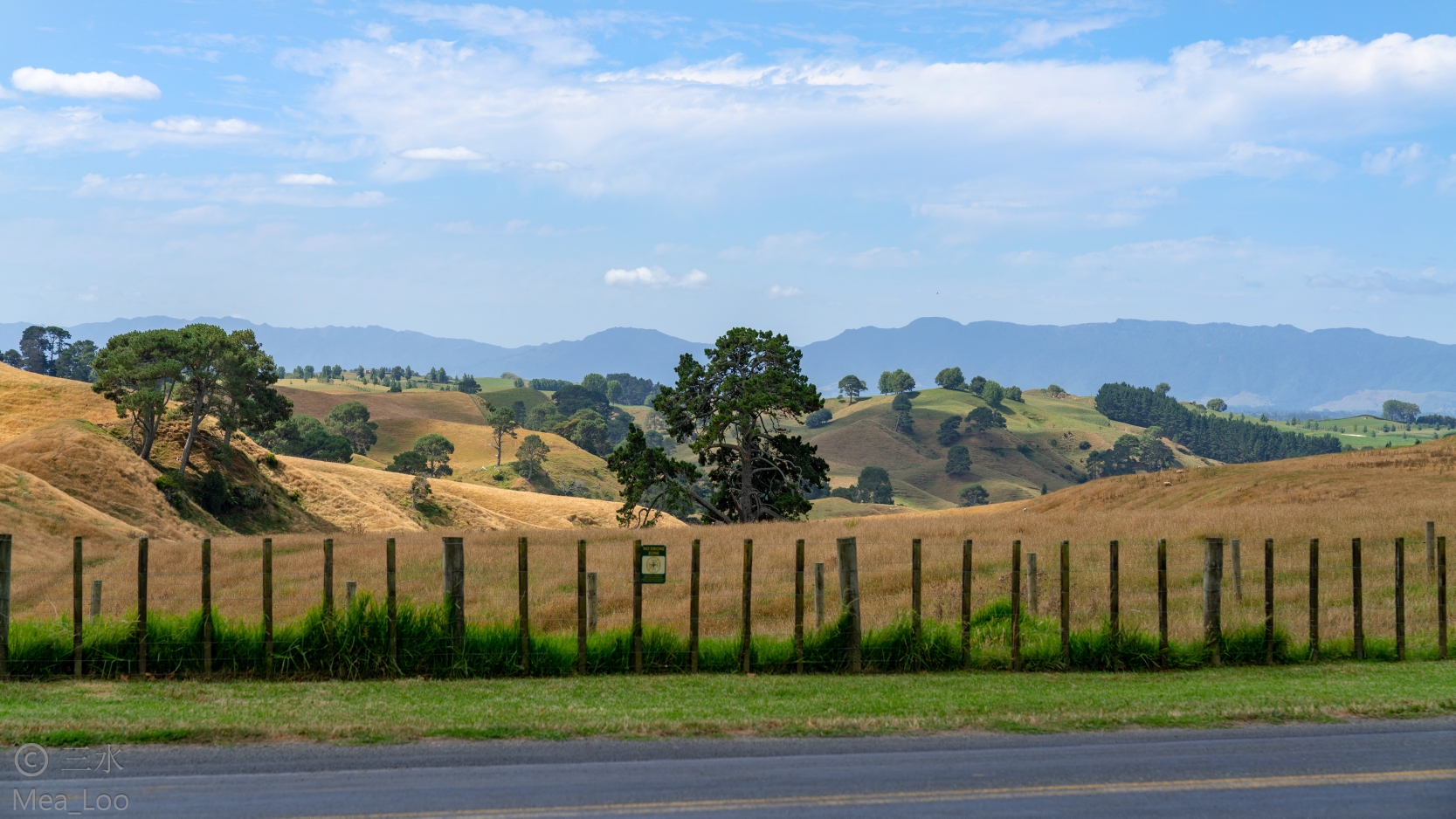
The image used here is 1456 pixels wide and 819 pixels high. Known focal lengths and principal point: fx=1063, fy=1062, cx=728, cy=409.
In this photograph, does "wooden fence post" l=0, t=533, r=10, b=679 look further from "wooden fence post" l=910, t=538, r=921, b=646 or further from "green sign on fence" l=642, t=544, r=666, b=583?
"wooden fence post" l=910, t=538, r=921, b=646

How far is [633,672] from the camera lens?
1373 cm

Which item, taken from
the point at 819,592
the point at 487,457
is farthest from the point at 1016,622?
the point at 487,457

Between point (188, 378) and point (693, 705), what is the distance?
7168cm

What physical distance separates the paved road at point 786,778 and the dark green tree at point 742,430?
3537 centimetres

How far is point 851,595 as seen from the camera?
45.9ft

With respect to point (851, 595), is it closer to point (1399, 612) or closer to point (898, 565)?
point (1399, 612)

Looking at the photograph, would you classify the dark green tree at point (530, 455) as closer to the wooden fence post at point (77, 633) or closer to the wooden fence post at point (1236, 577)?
the wooden fence post at point (1236, 577)

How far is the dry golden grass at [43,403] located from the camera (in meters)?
72.9

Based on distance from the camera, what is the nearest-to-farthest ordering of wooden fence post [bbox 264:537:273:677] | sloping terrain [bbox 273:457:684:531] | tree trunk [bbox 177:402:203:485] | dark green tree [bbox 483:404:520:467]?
wooden fence post [bbox 264:537:273:677]
tree trunk [bbox 177:402:203:485]
sloping terrain [bbox 273:457:684:531]
dark green tree [bbox 483:404:520:467]

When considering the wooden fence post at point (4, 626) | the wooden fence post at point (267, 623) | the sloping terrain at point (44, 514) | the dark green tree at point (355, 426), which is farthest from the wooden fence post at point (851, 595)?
the dark green tree at point (355, 426)

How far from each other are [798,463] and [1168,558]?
2394 cm

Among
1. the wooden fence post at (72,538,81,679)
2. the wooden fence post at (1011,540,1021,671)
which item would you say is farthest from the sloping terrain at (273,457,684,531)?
the wooden fence post at (1011,540,1021,671)

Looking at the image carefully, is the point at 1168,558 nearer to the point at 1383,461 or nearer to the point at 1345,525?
the point at 1345,525

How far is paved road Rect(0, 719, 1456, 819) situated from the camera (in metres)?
8.02
